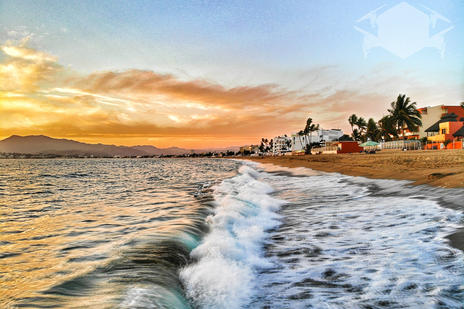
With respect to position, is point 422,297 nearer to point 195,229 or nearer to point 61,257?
point 195,229

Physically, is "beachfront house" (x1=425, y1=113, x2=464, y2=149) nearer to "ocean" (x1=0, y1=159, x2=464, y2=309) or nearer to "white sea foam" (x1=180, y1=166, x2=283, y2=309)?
"ocean" (x1=0, y1=159, x2=464, y2=309)

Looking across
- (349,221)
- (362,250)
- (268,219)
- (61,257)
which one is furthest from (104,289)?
(349,221)

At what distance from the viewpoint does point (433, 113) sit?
80875 millimetres

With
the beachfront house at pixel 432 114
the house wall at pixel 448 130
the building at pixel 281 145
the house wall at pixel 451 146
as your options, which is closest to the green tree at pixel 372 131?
the beachfront house at pixel 432 114

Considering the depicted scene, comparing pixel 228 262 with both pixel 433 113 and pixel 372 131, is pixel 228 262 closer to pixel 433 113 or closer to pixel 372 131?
pixel 433 113

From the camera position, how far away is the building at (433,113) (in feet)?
254

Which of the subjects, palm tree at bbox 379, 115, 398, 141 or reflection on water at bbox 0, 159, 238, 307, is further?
palm tree at bbox 379, 115, 398, 141

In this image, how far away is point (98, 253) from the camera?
5832 millimetres

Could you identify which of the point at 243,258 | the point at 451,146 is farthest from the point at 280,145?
the point at 243,258

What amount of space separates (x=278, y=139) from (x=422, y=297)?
193m

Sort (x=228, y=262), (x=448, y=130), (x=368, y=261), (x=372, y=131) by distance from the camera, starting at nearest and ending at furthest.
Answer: (x=368, y=261)
(x=228, y=262)
(x=448, y=130)
(x=372, y=131)

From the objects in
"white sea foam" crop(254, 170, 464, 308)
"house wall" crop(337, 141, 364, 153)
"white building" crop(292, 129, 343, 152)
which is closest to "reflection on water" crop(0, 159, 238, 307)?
"white sea foam" crop(254, 170, 464, 308)

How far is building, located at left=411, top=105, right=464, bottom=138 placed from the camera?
7738 centimetres

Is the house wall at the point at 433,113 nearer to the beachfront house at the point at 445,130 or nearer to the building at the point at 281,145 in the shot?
the beachfront house at the point at 445,130
